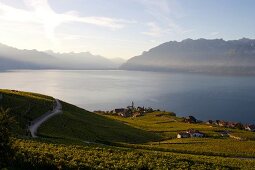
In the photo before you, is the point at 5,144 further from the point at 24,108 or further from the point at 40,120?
the point at 24,108

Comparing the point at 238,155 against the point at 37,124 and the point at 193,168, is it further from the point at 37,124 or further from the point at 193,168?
the point at 37,124

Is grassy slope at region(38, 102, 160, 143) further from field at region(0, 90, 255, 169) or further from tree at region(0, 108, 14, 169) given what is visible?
tree at region(0, 108, 14, 169)

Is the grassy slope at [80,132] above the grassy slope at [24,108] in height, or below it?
below

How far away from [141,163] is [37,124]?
42245 mm

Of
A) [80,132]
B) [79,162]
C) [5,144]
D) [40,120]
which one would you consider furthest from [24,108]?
[5,144]

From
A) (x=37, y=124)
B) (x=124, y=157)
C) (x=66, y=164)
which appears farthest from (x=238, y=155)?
(x=66, y=164)

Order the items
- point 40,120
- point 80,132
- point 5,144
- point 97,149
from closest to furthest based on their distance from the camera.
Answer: point 5,144
point 97,149
point 80,132
point 40,120

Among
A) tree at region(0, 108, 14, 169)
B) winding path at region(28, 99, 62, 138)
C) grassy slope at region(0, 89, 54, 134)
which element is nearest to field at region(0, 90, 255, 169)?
grassy slope at region(0, 89, 54, 134)

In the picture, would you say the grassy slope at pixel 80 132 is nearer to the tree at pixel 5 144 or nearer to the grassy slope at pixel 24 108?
the grassy slope at pixel 24 108

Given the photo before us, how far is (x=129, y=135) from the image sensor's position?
94375mm

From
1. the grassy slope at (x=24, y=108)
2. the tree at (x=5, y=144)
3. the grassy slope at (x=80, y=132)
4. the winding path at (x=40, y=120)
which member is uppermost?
the tree at (x=5, y=144)

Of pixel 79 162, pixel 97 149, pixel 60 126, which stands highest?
pixel 79 162

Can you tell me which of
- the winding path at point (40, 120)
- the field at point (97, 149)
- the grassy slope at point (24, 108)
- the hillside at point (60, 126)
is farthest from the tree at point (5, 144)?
the grassy slope at point (24, 108)

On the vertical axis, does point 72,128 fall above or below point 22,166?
below
